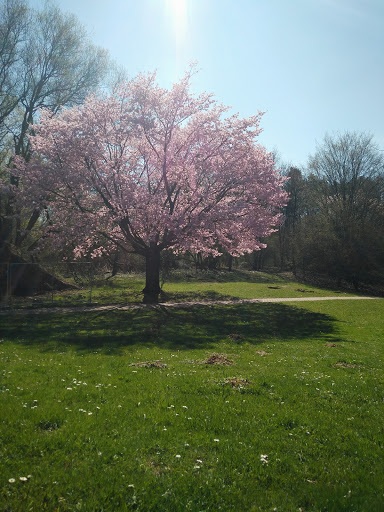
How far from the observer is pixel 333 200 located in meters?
45.5

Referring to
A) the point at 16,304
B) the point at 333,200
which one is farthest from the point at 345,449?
the point at 333,200

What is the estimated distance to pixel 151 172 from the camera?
72.8 ft

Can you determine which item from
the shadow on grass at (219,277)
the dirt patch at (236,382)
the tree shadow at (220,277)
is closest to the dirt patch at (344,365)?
the dirt patch at (236,382)

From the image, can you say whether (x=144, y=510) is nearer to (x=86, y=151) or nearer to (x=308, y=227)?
(x=86, y=151)

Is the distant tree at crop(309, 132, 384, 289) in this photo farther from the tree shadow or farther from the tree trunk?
the tree trunk

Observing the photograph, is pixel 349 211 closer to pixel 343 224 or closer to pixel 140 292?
pixel 343 224

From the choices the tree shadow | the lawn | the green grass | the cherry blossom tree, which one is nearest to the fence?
the lawn

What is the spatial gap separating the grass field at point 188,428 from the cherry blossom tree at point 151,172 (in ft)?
30.7

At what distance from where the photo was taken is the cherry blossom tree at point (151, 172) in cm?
1925

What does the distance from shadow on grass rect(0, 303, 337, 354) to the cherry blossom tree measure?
414 cm

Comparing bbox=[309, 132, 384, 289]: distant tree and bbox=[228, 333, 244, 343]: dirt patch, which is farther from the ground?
bbox=[309, 132, 384, 289]: distant tree

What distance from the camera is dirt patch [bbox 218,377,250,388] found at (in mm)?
7332

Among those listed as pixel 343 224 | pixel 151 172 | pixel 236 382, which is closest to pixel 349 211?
pixel 343 224

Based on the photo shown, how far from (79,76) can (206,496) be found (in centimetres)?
2944
